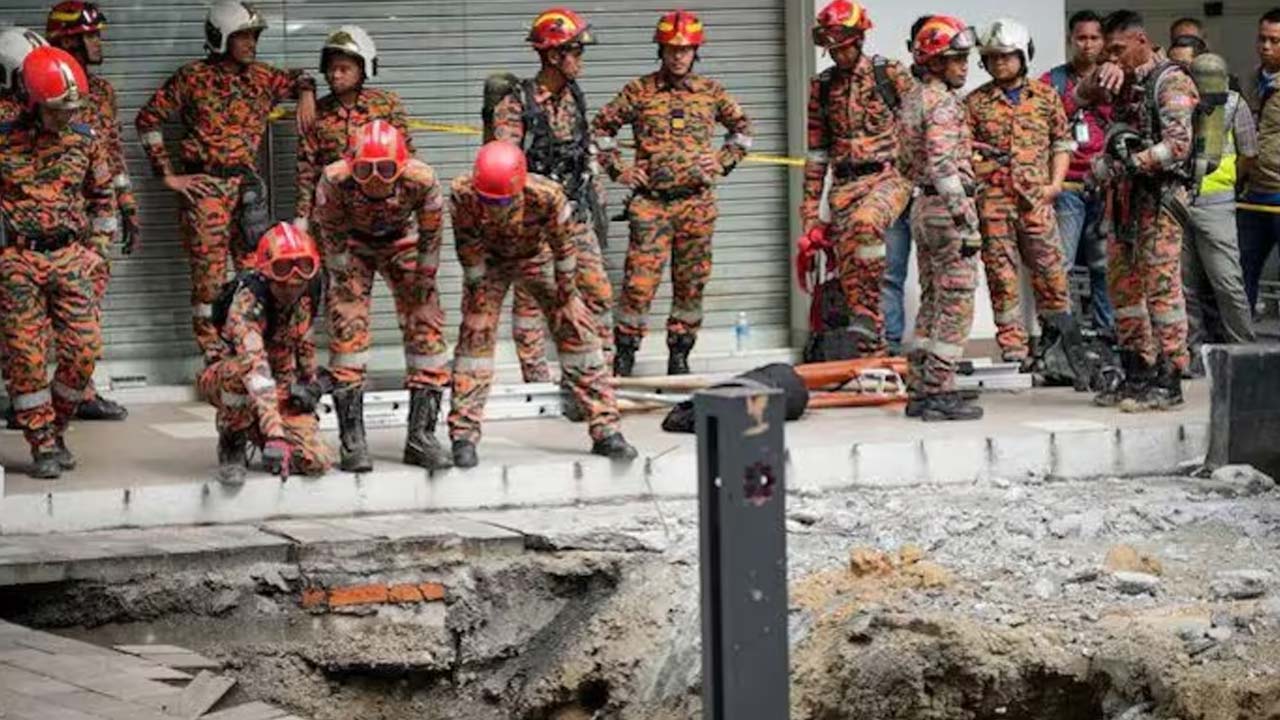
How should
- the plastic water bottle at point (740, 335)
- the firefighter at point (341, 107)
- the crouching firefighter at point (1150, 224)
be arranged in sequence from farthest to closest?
the plastic water bottle at point (740, 335)
the firefighter at point (341, 107)
the crouching firefighter at point (1150, 224)

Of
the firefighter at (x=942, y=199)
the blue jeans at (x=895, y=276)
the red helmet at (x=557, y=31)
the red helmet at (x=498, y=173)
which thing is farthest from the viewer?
the blue jeans at (x=895, y=276)

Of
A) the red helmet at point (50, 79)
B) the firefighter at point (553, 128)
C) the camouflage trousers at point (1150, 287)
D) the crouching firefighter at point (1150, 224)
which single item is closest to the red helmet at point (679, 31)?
the firefighter at point (553, 128)

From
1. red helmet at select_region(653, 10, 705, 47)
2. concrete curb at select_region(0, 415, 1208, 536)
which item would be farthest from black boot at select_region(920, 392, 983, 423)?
red helmet at select_region(653, 10, 705, 47)

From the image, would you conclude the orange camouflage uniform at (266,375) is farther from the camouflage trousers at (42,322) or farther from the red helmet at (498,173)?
the red helmet at (498,173)

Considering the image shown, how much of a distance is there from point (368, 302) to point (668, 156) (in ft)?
11.3

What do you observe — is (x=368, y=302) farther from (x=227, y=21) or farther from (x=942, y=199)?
(x=227, y=21)

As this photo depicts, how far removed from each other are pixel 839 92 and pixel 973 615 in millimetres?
5903

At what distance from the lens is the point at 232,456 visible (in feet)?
40.2

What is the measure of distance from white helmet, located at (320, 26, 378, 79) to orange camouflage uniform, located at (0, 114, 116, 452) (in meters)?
2.27

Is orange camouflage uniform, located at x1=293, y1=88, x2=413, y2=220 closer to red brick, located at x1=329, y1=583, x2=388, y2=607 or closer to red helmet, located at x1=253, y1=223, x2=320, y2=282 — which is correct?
red helmet, located at x1=253, y1=223, x2=320, y2=282

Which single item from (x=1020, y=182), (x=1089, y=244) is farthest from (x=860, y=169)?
(x=1089, y=244)

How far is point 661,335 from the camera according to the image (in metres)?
17.2

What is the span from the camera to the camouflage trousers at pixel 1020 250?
15.2 metres

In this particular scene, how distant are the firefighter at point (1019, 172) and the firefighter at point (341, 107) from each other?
3413 mm
